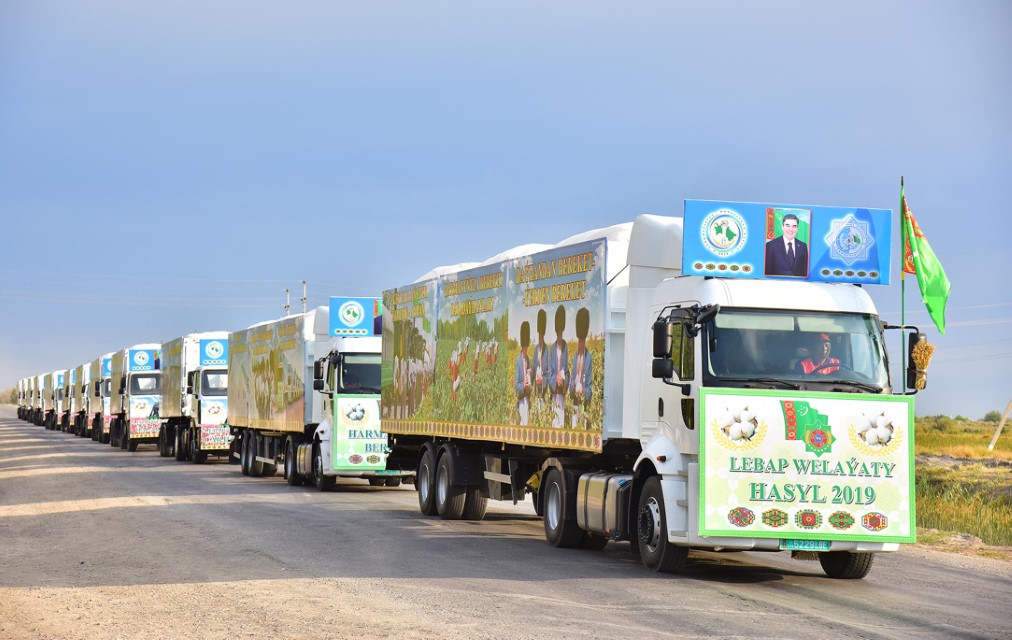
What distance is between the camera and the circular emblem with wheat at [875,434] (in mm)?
11727

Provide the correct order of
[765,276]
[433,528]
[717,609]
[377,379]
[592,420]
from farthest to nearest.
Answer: [377,379] < [433,528] < [592,420] < [765,276] < [717,609]

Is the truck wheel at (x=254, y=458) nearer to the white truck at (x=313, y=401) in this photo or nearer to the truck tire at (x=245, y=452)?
the white truck at (x=313, y=401)

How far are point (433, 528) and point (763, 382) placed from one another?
277 inches

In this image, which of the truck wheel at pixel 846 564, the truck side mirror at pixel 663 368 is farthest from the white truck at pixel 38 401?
the truck side mirror at pixel 663 368

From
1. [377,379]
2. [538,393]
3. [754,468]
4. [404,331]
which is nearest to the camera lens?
[754,468]

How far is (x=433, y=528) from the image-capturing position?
17594 mm

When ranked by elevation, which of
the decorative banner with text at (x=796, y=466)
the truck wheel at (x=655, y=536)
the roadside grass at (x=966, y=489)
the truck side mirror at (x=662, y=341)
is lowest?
the roadside grass at (x=966, y=489)

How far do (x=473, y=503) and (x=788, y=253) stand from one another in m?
7.92

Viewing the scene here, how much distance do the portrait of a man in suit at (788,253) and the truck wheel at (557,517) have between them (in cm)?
397

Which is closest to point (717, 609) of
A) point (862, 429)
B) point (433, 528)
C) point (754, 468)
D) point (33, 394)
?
point (754, 468)

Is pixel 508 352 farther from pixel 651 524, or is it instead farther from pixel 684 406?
pixel 684 406

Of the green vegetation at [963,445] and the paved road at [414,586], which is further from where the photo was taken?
the green vegetation at [963,445]

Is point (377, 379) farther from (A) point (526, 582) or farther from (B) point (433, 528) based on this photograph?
(A) point (526, 582)

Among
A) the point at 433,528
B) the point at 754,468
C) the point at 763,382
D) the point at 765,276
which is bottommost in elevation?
the point at 433,528
